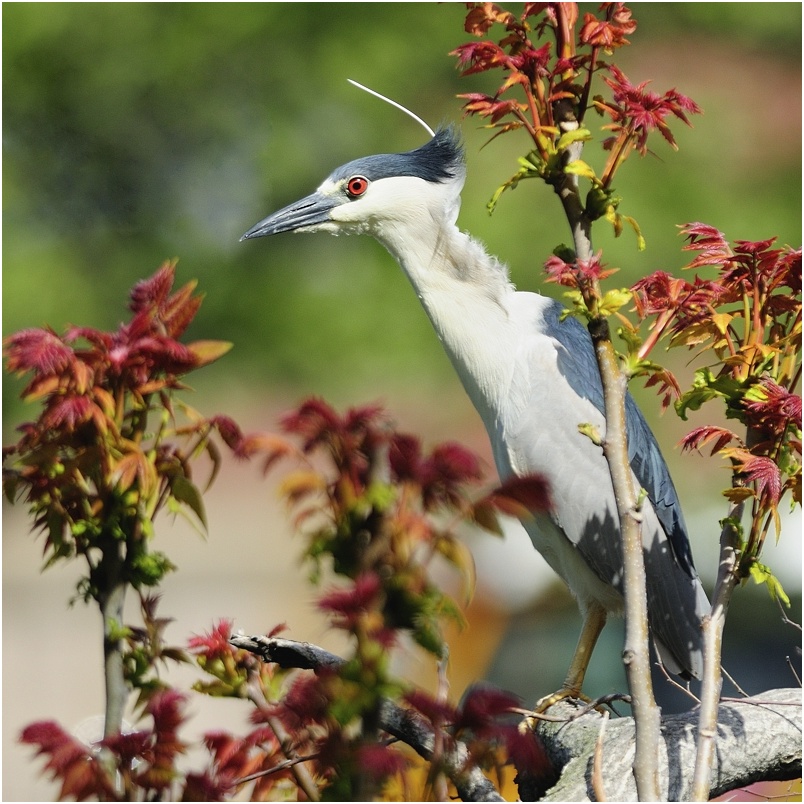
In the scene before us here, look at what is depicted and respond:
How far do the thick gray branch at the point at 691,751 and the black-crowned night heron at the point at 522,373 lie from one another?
222 millimetres

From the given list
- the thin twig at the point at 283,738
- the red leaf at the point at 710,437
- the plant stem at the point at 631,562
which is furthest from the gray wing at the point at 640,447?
the thin twig at the point at 283,738

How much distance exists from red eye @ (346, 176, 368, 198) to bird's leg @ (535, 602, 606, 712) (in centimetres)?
58

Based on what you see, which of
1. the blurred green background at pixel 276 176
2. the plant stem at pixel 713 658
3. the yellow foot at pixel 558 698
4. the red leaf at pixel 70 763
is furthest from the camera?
the blurred green background at pixel 276 176

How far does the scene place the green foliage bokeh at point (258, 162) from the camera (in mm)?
3576

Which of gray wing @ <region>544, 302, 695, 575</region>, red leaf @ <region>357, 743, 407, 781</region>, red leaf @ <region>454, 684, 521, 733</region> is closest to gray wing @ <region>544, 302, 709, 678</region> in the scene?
gray wing @ <region>544, 302, 695, 575</region>

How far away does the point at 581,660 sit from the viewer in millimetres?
1255

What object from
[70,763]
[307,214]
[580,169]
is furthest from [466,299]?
[70,763]

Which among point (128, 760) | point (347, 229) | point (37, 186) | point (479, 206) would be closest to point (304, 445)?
point (128, 760)

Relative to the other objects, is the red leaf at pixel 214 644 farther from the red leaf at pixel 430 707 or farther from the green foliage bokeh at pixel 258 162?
the green foliage bokeh at pixel 258 162

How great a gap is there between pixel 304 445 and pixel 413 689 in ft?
0.52

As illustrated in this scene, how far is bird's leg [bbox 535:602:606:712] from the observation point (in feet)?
3.96

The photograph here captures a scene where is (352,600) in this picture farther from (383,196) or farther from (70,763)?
(383,196)

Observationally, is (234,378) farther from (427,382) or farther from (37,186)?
(37,186)

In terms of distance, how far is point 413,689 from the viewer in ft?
2.03
